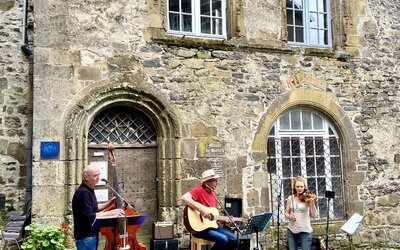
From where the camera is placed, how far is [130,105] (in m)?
7.68

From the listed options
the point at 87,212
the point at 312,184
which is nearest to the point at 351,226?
the point at 312,184

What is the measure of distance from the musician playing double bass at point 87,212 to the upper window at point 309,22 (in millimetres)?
5414

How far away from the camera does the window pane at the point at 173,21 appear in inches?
324

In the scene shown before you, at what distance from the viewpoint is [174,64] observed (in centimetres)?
795

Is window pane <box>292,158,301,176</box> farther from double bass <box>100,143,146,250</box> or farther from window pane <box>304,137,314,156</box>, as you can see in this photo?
double bass <box>100,143,146,250</box>

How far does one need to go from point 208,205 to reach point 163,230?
139cm

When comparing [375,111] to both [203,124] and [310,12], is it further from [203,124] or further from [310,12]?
[203,124]

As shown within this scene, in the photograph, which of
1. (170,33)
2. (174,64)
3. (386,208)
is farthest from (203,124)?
(386,208)

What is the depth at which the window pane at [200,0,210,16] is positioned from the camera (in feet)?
27.8

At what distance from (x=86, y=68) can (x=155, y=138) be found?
162 centimetres

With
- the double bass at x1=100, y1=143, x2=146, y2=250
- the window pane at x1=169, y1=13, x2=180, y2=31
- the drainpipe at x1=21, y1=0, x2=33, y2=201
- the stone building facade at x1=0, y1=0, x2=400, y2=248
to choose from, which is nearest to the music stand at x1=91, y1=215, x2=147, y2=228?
the double bass at x1=100, y1=143, x2=146, y2=250

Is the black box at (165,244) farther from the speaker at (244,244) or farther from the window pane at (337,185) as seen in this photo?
the window pane at (337,185)

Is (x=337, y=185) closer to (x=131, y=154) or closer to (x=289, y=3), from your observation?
(x=289, y=3)

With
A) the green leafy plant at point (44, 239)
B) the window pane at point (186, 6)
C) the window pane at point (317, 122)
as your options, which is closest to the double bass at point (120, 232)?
the green leafy plant at point (44, 239)
